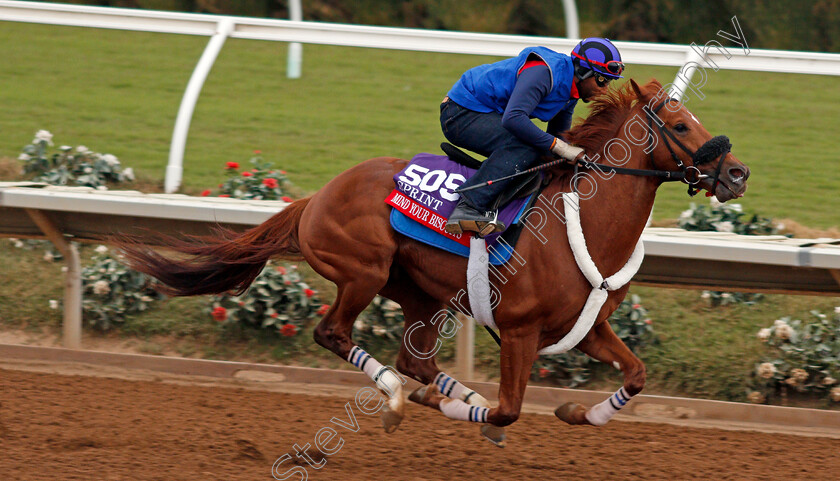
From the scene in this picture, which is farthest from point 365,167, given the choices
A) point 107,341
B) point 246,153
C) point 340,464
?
point 246,153

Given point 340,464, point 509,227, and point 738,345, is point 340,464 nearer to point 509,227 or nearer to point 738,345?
point 509,227

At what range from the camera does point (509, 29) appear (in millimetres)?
11125

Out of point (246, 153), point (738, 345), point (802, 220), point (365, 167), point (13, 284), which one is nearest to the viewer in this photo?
point (365, 167)

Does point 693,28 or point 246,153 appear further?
point 693,28

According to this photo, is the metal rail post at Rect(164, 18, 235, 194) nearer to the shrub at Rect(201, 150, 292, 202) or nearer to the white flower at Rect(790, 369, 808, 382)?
the shrub at Rect(201, 150, 292, 202)

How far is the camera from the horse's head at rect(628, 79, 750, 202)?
3.99m

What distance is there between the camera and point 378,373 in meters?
4.62

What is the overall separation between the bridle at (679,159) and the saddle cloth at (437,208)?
0.42 m

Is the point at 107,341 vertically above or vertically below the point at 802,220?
below

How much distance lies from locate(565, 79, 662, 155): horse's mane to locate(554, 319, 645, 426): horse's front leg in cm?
Answer: 84

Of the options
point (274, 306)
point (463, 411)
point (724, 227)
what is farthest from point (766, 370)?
point (274, 306)

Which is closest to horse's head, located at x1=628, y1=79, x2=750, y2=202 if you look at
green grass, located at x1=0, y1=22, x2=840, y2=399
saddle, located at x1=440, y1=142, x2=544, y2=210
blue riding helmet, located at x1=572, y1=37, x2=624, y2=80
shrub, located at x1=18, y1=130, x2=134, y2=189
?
blue riding helmet, located at x1=572, y1=37, x2=624, y2=80

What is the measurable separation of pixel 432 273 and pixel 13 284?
353cm

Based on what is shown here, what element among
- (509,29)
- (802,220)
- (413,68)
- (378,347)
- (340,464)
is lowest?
(340,464)
